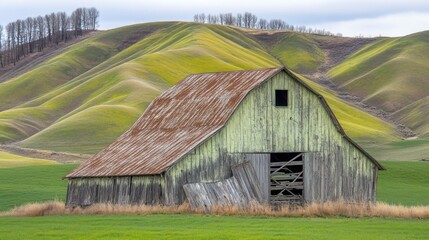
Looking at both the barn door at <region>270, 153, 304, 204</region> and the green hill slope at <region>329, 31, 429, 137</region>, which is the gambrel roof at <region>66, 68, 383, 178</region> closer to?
the barn door at <region>270, 153, 304, 204</region>

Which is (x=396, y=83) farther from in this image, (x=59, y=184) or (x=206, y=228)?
(x=206, y=228)

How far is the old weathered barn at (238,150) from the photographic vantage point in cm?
4288

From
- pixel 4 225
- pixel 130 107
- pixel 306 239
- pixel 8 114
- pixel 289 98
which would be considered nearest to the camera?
pixel 306 239

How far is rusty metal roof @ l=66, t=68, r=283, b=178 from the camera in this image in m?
43.3

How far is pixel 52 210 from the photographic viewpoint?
4266 cm

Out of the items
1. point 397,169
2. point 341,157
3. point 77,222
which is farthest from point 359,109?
point 77,222

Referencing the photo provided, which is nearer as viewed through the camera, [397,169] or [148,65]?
[397,169]

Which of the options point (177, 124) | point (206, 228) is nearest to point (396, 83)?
point (177, 124)

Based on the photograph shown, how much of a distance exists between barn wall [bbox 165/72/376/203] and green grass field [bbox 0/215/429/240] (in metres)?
7.58

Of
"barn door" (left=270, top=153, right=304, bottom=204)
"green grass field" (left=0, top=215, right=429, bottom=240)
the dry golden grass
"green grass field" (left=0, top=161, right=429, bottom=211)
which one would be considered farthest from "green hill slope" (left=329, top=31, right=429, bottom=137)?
"green grass field" (left=0, top=215, right=429, bottom=240)

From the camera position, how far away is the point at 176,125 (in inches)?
1833

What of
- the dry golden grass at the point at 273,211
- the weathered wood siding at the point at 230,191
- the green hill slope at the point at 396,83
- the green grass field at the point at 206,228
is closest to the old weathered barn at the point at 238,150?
the weathered wood siding at the point at 230,191

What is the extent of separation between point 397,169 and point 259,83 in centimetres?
2871

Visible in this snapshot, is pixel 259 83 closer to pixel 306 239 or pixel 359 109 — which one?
pixel 306 239
